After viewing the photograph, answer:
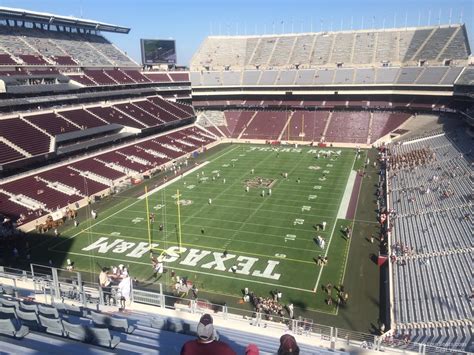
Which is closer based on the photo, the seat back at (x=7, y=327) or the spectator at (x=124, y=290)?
the seat back at (x=7, y=327)

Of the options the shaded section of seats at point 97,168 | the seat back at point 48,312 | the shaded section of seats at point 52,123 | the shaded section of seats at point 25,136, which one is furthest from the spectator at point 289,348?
the shaded section of seats at point 52,123

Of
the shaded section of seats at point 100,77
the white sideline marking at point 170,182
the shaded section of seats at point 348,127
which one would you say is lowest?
the white sideline marking at point 170,182

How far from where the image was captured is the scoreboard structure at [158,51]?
69.8 m

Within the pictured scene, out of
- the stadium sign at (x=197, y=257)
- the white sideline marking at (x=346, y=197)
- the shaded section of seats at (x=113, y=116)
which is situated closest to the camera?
the stadium sign at (x=197, y=257)

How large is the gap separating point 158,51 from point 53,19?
702 inches

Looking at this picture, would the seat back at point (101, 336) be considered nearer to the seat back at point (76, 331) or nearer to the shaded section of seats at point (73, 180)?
the seat back at point (76, 331)

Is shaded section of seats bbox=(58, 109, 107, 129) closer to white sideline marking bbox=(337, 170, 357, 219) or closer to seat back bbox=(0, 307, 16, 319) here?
white sideline marking bbox=(337, 170, 357, 219)

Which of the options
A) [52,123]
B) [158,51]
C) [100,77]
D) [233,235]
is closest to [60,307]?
[233,235]

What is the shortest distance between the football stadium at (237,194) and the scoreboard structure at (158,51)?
0.33 metres

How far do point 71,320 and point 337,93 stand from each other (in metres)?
62.9

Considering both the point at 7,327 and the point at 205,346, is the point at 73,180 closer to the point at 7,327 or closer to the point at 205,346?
the point at 7,327

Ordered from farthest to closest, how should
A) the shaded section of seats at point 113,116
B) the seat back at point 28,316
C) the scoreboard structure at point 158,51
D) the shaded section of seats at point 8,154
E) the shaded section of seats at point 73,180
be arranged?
the scoreboard structure at point 158,51 → the shaded section of seats at point 113,116 → the shaded section of seats at point 73,180 → the shaded section of seats at point 8,154 → the seat back at point 28,316

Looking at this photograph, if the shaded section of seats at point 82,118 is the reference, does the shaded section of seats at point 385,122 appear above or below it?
below

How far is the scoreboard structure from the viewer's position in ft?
229
